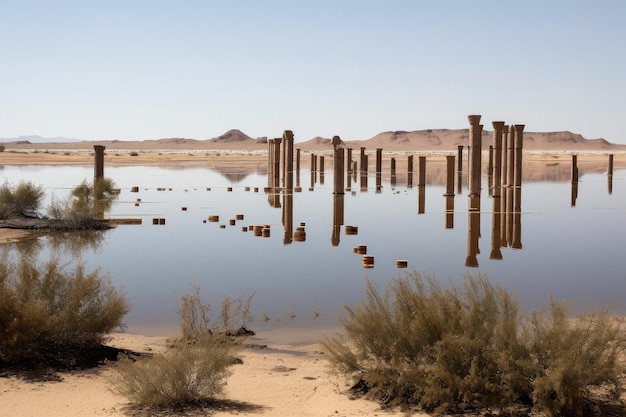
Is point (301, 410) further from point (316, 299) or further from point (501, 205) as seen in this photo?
point (501, 205)

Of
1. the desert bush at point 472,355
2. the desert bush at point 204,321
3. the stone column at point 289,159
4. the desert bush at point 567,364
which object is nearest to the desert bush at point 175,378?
the desert bush at point 472,355

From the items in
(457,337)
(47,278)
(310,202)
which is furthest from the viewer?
(310,202)

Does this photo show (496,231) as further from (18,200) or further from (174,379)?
(174,379)

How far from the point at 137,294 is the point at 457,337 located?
6976mm

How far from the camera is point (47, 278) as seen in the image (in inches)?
327

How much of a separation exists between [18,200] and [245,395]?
16.8 meters

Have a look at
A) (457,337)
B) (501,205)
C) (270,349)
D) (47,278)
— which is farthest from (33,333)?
(501,205)

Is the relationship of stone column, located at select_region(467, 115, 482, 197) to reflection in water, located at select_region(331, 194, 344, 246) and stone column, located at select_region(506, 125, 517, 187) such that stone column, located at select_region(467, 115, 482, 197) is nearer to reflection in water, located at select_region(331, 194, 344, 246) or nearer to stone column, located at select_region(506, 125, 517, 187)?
reflection in water, located at select_region(331, 194, 344, 246)

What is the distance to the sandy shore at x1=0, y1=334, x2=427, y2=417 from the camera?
6660mm

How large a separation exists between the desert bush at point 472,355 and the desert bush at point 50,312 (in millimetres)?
2728

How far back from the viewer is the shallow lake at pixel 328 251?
11.8 m

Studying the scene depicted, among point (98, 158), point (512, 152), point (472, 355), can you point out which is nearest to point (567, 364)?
point (472, 355)

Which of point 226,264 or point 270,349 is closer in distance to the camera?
point 270,349

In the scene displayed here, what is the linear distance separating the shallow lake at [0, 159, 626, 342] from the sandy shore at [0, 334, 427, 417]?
2.02m
